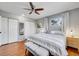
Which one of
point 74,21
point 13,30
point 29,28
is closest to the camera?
point 74,21

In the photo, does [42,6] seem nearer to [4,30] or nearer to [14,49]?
[4,30]

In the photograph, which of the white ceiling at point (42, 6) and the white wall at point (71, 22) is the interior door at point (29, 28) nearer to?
the white ceiling at point (42, 6)

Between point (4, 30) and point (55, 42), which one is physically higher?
point (4, 30)

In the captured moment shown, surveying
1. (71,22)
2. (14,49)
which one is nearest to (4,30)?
(14,49)

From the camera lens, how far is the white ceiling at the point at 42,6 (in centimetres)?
160

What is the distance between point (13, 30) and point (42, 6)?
3.16 feet

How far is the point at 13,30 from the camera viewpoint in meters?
2.07

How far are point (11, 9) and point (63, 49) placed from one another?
1350 mm

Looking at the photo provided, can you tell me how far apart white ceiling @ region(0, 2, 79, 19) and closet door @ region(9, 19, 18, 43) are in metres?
0.32

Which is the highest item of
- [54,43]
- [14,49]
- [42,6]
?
[42,6]

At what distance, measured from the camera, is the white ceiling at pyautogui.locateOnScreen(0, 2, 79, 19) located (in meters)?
1.60

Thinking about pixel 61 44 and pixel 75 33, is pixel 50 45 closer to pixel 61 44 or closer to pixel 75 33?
pixel 61 44

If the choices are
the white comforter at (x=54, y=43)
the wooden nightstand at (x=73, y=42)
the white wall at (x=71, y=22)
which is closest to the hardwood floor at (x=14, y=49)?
the wooden nightstand at (x=73, y=42)

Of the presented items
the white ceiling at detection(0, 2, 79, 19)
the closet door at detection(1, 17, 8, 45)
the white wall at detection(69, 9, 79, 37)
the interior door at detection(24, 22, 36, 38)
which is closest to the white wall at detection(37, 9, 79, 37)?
the white wall at detection(69, 9, 79, 37)
